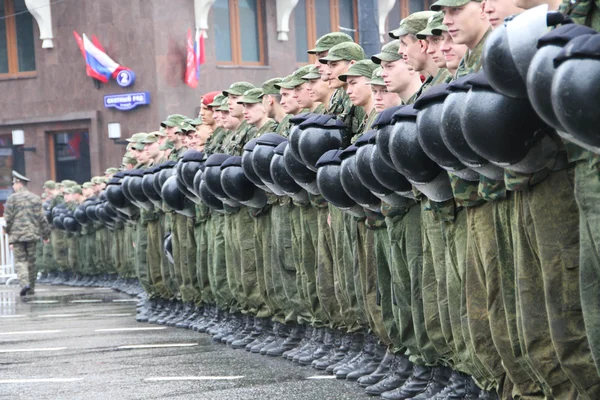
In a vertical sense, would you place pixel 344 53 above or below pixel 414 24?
above

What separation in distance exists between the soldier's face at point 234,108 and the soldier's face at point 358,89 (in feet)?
12.1

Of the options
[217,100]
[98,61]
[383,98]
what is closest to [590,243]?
[383,98]

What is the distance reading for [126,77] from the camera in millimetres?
33625

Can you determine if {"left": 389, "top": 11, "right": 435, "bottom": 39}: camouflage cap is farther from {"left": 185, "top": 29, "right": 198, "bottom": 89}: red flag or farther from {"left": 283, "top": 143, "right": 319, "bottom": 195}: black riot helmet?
{"left": 185, "top": 29, "right": 198, "bottom": 89}: red flag

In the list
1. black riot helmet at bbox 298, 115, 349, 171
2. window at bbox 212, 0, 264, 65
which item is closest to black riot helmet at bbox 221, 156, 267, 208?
black riot helmet at bbox 298, 115, 349, 171

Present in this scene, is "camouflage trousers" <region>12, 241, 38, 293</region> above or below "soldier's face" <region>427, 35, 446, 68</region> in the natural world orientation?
below

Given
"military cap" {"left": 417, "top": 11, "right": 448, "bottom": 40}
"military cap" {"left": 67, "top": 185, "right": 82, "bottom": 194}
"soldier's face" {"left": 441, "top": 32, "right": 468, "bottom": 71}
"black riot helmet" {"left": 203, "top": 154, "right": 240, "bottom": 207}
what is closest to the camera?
"soldier's face" {"left": 441, "top": 32, "right": 468, "bottom": 71}

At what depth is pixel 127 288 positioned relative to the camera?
74.4 ft

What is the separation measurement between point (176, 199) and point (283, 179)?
13.1 feet

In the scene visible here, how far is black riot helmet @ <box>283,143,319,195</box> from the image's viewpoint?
9.99m

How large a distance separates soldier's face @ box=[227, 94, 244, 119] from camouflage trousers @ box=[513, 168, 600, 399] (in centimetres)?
720

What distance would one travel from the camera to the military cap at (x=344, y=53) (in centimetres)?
1010

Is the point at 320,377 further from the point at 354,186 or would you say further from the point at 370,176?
the point at 370,176

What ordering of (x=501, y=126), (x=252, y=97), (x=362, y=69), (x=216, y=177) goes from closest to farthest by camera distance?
(x=501, y=126) < (x=362, y=69) < (x=252, y=97) < (x=216, y=177)
